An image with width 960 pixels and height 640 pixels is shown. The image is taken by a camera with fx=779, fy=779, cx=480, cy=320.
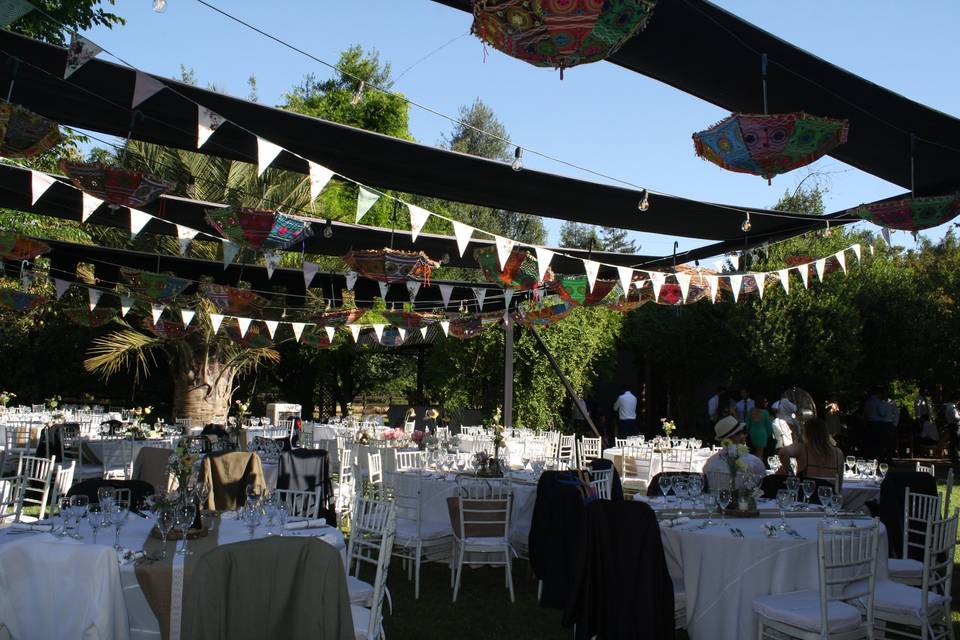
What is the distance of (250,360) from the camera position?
1670cm

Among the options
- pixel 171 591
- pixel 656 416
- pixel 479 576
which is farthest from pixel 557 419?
pixel 171 591

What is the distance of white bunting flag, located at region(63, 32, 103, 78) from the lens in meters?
4.26

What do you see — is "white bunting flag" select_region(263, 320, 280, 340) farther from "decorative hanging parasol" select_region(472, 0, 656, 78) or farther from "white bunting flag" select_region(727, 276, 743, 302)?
"decorative hanging parasol" select_region(472, 0, 656, 78)

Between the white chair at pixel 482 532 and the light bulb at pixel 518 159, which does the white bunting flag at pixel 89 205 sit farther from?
the white chair at pixel 482 532

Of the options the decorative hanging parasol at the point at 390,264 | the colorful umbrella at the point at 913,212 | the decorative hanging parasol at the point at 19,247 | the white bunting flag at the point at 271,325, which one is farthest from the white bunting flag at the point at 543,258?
the white bunting flag at the point at 271,325

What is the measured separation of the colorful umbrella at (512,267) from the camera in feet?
25.7

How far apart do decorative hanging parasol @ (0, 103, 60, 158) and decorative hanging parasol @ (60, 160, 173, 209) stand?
1.12 feet

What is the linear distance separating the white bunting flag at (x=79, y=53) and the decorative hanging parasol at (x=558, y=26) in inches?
88.0

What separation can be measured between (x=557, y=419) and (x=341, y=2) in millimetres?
11487

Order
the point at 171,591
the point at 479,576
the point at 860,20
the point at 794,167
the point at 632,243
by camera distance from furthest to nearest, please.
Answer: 1. the point at 632,243
2. the point at 479,576
3. the point at 860,20
4. the point at 794,167
5. the point at 171,591

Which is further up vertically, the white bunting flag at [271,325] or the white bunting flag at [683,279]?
the white bunting flag at [683,279]

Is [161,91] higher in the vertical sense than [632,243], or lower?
lower

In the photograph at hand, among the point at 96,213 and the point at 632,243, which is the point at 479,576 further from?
the point at 632,243

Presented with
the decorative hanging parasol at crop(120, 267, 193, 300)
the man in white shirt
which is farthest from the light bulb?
the man in white shirt
